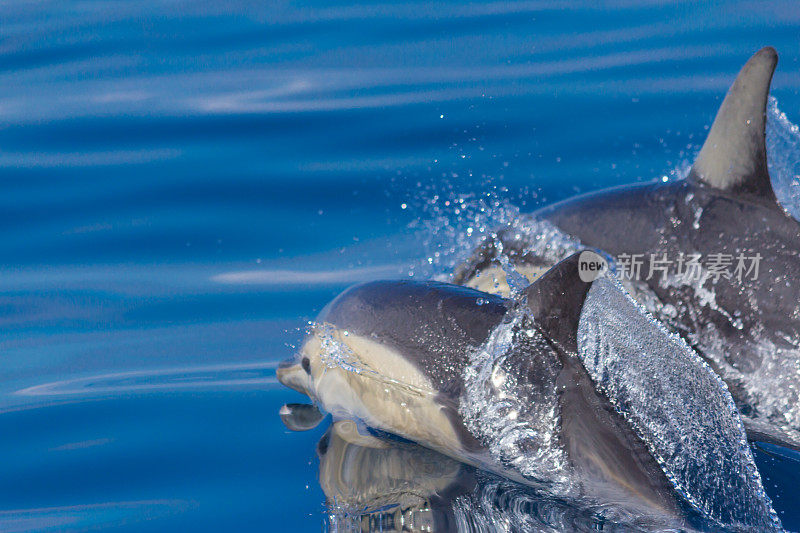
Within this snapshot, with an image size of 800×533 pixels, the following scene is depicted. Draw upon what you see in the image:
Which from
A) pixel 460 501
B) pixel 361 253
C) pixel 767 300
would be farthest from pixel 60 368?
pixel 767 300

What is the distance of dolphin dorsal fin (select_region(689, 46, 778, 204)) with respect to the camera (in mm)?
4430

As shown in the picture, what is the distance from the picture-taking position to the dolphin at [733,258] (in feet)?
14.1

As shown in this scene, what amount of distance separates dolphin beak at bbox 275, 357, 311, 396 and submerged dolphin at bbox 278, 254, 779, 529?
499mm

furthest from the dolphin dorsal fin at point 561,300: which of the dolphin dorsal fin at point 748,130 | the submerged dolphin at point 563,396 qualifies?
the dolphin dorsal fin at point 748,130

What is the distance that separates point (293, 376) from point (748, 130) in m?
2.35

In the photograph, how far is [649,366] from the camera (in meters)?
3.85

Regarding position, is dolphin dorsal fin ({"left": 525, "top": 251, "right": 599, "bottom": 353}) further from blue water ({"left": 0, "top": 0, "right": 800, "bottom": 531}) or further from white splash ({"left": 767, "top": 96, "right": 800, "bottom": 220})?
white splash ({"left": 767, "top": 96, "right": 800, "bottom": 220})

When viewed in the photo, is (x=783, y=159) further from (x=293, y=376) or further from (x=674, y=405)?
(x=293, y=376)

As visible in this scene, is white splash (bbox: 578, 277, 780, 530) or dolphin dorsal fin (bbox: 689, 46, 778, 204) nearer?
white splash (bbox: 578, 277, 780, 530)

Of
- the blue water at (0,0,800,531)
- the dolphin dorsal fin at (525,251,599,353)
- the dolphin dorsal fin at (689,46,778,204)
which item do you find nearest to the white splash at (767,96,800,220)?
the dolphin dorsal fin at (689,46,778,204)

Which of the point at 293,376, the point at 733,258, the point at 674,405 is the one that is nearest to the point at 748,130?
the point at 733,258

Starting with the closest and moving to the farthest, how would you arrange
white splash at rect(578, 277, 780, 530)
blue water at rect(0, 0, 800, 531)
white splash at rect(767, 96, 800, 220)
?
white splash at rect(578, 277, 780, 530)
blue water at rect(0, 0, 800, 531)
white splash at rect(767, 96, 800, 220)

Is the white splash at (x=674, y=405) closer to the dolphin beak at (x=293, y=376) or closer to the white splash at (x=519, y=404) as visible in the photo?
the white splash at (x=519, y=404)

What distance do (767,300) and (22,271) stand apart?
14.7 feet
